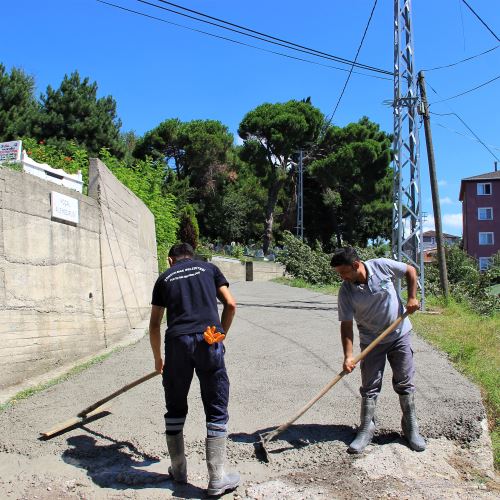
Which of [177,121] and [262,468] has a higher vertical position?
[177,121]

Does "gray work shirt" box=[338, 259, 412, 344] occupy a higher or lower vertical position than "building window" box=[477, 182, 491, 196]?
lower

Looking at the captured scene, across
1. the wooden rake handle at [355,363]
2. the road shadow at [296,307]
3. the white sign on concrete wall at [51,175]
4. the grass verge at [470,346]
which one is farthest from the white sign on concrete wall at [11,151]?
the road shadow at [296,307]

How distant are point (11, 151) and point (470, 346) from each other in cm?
721

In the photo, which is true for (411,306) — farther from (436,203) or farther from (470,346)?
(436,203)

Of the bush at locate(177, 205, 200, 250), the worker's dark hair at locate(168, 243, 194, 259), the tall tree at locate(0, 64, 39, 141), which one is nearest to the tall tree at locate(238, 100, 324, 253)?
the bush at locate(177, 205, 200, 250)

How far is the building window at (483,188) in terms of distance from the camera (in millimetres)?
48906

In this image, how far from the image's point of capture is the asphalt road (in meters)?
3.80

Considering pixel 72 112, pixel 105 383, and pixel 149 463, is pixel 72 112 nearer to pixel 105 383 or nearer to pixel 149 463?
pixel 105 383

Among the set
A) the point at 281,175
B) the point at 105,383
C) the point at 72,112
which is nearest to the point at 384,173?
the point at 281,175

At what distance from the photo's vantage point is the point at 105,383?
5812 mm

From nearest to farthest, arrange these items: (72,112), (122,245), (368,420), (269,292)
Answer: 1. (368,420)
2. (122,245)
3. (269,292)
4. (72,112)

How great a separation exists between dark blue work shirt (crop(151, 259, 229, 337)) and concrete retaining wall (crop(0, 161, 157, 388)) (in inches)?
98.0

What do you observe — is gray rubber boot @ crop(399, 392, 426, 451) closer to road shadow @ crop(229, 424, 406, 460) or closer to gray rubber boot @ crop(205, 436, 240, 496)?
road shadow @ crop(229, 424, 406, 460)

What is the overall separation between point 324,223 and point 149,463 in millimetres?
39506
